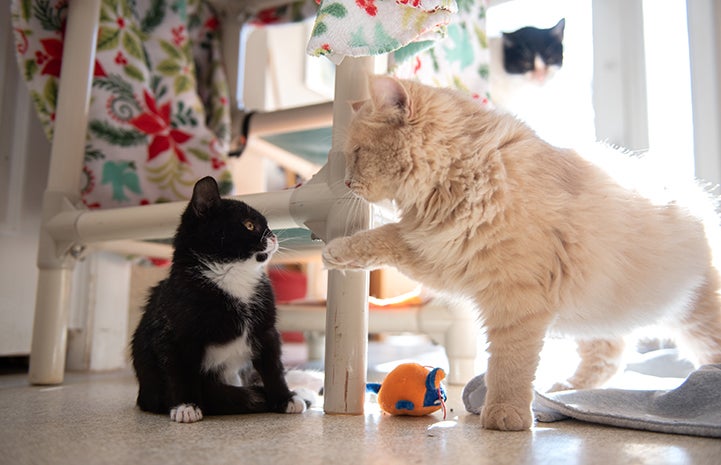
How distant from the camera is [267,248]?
134cm

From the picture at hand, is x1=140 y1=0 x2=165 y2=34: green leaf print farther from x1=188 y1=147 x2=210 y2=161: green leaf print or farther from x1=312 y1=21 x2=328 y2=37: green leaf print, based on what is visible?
x1=312 y1=21 x2=328 y2=37: green leaf print

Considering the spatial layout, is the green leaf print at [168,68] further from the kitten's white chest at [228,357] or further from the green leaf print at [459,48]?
the kitten's white chest at [228,357]

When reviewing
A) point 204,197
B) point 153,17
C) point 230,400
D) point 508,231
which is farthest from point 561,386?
point 153,17

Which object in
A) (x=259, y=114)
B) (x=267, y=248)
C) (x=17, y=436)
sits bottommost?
(x=17, y=436)

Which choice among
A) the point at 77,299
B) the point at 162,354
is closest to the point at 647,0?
the point at 162,354

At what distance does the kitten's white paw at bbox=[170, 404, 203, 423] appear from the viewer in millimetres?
1181

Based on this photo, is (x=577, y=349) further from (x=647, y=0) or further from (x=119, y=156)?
(x=647, y=0)

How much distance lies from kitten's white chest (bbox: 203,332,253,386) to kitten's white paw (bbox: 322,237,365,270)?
25cm

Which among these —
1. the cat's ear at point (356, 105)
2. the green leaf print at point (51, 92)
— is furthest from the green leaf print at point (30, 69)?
the cat's ear at point (356, 105)

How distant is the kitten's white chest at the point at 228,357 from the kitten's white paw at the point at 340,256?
9.7 inches

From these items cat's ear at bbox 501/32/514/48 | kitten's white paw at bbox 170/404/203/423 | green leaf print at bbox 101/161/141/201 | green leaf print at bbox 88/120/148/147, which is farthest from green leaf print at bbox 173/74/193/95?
cat's ear at bbox 501/32/514/48

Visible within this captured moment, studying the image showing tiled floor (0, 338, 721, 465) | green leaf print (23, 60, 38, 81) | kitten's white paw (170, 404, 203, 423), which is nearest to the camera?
tiled floor (0, 338, 721, 465)

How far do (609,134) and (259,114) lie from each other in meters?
1.51

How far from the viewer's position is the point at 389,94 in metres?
1.23
